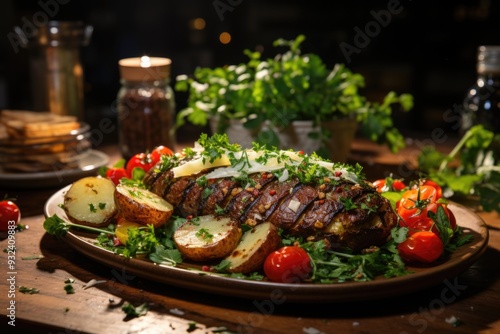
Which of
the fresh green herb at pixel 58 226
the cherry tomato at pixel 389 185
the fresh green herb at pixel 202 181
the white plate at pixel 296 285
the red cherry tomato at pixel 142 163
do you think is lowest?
the white plate at pixel 296 285

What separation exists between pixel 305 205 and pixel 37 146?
1.80 m

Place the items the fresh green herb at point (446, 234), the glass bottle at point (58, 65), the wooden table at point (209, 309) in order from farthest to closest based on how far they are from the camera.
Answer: the glass bottle at point (58, 65)
the fresh green herb at point (446, 234)
the wooden table at point (209, 309)

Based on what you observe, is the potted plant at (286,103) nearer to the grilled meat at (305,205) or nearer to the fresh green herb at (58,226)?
the grilled meat at (305,205)

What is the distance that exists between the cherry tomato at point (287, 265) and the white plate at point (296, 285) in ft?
0.22

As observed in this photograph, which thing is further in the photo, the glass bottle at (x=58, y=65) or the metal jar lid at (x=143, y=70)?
the glass bottle at (x=58, y=65)

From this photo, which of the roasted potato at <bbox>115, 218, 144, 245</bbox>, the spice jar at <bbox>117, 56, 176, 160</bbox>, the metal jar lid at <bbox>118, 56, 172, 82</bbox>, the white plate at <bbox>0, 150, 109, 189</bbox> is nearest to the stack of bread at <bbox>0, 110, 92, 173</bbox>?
the white plate at <bbox>0, 150, 109, 189</bbox>

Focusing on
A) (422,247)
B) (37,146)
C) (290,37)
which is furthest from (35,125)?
(290,37)

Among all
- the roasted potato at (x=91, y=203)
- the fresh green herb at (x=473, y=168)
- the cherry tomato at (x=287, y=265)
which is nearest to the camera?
the cherry tomato at (x=287, y=265)

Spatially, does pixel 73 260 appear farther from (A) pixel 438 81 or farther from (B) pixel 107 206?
(A) pixel 438 81

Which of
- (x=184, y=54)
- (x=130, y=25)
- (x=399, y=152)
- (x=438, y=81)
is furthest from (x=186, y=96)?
(x=399, y=152)

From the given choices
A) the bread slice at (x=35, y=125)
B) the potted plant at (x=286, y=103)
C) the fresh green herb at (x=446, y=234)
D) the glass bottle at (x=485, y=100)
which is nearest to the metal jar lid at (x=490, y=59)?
the glass bottle at (x=485, y=100)

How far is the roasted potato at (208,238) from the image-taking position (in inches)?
87.2

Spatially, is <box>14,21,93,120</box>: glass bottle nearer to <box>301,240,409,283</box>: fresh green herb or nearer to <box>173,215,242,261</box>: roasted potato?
<box>173,215,242,261</box>: roasted potato

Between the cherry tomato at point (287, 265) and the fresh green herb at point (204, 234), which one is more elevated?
the fresh green herb at point (204, 234)
